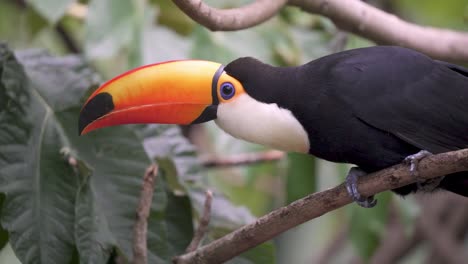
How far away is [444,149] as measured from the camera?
7.00 ft

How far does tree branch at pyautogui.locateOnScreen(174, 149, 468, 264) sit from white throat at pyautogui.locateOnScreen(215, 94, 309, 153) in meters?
0.18

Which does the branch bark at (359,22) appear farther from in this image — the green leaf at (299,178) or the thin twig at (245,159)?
the thin twig at (245,159)

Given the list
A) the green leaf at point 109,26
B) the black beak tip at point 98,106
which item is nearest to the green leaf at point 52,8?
the green leaf at point 109,26

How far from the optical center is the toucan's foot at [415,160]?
1913 millimetres

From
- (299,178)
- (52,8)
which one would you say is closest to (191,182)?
(299,178)

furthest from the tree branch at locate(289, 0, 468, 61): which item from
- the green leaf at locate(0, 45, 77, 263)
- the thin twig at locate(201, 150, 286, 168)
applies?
the thin twig at locate(201, 150, 286, 168)

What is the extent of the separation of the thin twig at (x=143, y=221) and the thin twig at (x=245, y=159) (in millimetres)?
1442

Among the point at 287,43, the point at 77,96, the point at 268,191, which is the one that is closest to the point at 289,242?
the point at 268,191

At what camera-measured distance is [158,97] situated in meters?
2.13

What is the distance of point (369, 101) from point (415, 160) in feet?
0.83

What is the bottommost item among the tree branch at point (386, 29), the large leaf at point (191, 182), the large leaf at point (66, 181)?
the large leaf at point (191, 182)

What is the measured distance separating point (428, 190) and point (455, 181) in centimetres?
8

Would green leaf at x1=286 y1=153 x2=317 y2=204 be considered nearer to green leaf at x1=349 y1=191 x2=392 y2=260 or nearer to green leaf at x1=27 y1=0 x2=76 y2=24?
green leaf at x1=349 y1=191 x2=392 y2=260

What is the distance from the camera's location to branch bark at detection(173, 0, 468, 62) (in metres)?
2.13
